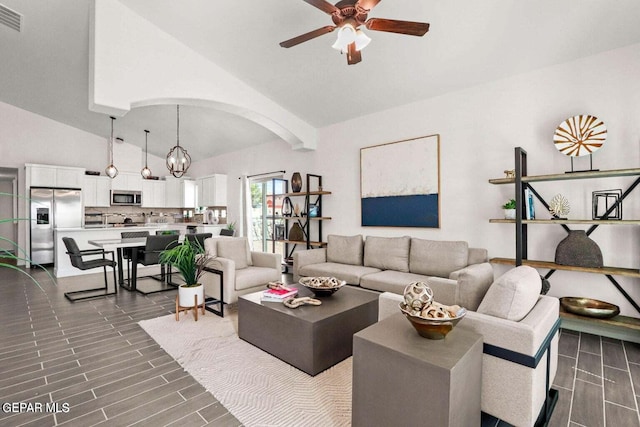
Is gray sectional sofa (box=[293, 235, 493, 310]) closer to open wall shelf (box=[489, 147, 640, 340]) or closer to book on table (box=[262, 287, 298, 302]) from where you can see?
open wall shelf (box=[489, 147, 640, 340])

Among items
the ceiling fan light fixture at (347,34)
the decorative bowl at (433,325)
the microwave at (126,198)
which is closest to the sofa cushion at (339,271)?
the decorative bowl at (433,325)

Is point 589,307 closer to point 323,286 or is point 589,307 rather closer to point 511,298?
point 511,298

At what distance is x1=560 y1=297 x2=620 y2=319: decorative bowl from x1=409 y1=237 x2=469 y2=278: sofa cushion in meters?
1.00

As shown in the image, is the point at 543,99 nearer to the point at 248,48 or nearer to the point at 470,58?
the point at 470,58

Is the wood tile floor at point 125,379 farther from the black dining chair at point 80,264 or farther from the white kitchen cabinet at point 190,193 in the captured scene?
the white kitchen cabinet at point 190,193

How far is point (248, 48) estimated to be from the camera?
394 cm

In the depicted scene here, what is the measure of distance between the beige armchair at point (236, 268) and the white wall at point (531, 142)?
5.70 feet

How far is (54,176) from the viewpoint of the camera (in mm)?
7027

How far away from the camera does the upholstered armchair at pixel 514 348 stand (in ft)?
5.25

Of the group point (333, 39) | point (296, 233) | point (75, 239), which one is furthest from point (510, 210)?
point (75, 239)

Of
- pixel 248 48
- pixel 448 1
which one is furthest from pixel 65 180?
pixel 448 1

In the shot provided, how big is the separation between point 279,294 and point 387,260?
1.87 metres

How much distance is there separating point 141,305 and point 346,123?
4155 millimetres

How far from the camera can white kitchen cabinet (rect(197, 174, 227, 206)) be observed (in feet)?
26.5
